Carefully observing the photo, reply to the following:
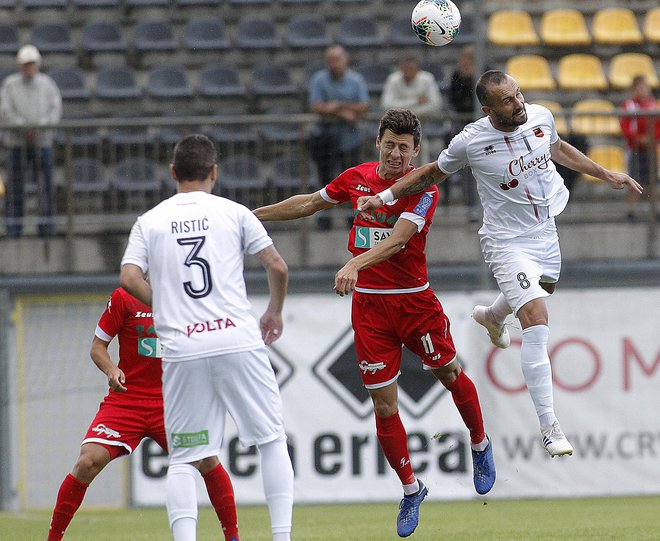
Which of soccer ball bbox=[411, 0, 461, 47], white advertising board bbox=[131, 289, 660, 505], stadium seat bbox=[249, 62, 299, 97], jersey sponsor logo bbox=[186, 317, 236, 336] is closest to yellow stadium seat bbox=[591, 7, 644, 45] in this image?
stadium seat bbox=[249, 62, 299, 97]

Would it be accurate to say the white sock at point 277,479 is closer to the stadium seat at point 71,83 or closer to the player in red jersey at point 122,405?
the player in red jersey at point 122,405

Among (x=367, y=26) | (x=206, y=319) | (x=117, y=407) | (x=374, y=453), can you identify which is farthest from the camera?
(x=367, y=26)

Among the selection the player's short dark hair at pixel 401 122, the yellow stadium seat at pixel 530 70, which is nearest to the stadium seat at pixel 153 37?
the yellow stadium seat at pixel 530 70

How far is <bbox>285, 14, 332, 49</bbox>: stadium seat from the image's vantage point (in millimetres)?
17266

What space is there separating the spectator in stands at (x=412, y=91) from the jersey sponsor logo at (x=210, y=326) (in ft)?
25.6

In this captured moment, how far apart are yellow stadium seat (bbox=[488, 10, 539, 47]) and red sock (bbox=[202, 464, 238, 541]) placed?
34.4 feet

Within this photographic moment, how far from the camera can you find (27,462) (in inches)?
544

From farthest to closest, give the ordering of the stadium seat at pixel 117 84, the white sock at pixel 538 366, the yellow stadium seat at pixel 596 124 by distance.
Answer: the stadium seat at pixel 117 84, the yellow stadium seat at pixel 596 124, the white sock at pixel 538 366

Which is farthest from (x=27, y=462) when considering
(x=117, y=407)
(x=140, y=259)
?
(x=140, y=259)

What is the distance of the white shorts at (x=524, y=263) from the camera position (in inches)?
334

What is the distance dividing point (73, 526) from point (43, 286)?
3.08m

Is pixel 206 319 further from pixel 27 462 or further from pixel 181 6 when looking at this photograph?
pixel 181 6

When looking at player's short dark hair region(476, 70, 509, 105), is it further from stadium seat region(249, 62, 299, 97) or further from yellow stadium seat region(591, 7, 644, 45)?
yellow stadium seat region(591, 7, 644, 45)

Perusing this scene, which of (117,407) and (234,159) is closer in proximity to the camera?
(117,407)
